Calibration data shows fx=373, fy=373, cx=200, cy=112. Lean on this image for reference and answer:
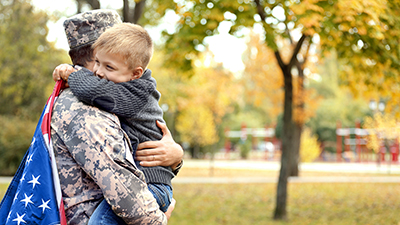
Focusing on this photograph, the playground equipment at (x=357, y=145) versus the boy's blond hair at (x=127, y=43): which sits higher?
the boy's blond hair at (x=127, y=43)

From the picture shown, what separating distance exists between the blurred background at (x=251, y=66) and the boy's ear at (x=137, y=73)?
166 inches

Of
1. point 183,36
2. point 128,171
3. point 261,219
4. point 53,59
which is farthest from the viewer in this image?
point 53,59

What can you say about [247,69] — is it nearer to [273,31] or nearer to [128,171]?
[273,31]

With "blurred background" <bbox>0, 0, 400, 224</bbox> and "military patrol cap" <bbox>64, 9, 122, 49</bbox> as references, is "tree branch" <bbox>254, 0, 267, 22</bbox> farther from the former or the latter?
"military patrol cap" <bbox>64, 9, 122, 49</bbox>

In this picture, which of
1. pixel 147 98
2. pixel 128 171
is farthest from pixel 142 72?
pixel 128 171

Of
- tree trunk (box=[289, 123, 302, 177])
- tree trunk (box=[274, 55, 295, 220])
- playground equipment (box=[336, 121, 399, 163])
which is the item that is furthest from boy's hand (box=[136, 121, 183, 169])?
playground equipment (box=[336, 121, 399, 163])

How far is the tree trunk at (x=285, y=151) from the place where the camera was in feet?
28.1

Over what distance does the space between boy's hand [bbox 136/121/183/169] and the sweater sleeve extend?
18 centimetres

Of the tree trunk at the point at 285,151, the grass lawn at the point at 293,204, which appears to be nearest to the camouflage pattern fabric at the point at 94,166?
the grass lawn at the point at 293,204

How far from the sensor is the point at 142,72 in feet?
5.53

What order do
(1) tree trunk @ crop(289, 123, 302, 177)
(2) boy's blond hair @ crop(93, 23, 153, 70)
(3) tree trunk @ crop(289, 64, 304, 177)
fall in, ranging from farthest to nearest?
(1) tree trunk @ crop(289, 123, 302, 177), (3) tree trunk @ crop(289, 64, 304, 177), (2) boy's blond hair @ crop(93, 23, 153, 70)

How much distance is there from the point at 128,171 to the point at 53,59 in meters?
17.1

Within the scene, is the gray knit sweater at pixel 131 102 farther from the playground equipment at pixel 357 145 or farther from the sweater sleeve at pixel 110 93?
the playground equipment at pixel 357 145

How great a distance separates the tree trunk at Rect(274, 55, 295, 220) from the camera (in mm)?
8562
